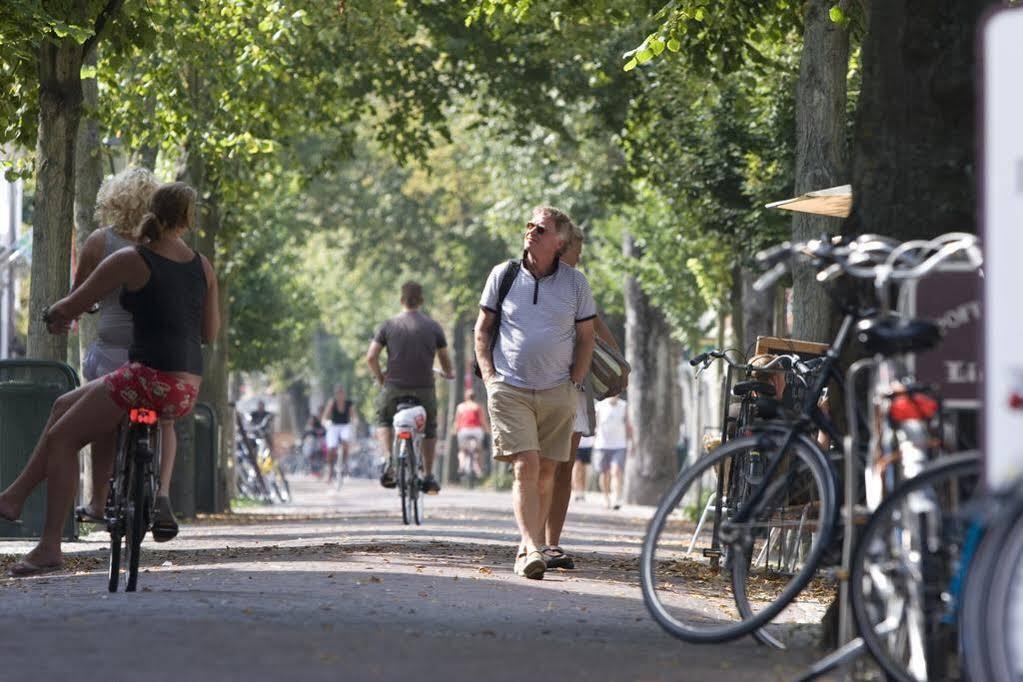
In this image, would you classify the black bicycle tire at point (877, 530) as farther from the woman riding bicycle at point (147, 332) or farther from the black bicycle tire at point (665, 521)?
the woman riding bicycle at point (147, 332)

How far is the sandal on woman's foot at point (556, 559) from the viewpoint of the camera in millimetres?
11727

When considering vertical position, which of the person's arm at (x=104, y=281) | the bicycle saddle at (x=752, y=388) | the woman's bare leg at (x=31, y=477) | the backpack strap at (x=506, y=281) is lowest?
the woman's bare leg at (x=31, y=477)

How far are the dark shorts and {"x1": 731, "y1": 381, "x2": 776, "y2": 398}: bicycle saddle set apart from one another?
6.25m

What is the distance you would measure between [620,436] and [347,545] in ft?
66.1

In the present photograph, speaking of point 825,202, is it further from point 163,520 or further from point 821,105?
point 163,520

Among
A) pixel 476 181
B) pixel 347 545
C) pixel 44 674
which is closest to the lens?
pixel 44 674

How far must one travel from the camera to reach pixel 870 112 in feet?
25.9

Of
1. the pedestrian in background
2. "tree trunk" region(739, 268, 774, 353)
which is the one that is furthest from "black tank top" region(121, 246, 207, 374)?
the pedestrian in background

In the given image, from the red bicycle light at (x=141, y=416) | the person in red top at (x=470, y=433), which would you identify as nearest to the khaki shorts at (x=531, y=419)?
the red bicycle light at (x=141, y=416)

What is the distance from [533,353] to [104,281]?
2557 mm

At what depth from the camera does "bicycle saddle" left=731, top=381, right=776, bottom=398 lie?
11961mm

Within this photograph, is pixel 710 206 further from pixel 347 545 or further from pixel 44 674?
pixel 44 674

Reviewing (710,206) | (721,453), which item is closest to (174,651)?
(721,453)

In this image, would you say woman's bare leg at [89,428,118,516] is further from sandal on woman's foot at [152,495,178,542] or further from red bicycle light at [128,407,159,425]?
red bicycle light at [128,407,159,425]
